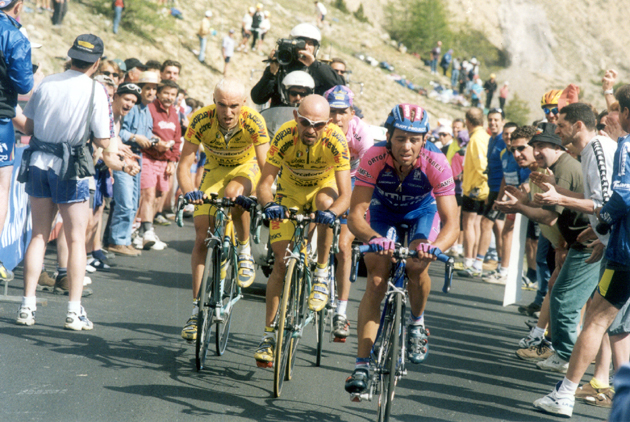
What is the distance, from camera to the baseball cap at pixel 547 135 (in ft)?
26.1

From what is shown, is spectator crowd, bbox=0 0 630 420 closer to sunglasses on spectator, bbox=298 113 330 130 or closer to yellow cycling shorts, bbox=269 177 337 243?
yellow cycling shorts, bbox=269 177 337 243

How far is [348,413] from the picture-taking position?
5645 mm

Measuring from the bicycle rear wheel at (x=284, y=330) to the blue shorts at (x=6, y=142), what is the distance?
2.99 meters

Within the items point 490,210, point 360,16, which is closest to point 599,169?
point 490,210

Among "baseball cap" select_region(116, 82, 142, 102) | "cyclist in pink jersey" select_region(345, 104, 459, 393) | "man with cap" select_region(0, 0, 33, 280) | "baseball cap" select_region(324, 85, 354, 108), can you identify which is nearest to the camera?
"cyclist in pink jersey" select_region(345, 104, 459, 393)

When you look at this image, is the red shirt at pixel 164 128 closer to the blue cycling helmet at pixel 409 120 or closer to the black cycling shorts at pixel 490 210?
the black cycling shorts at pixel 490 210

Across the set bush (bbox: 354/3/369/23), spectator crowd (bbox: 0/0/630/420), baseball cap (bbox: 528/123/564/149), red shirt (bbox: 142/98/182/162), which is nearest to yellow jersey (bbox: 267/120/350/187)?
spectator crowd (bbox: 0/0/630/420)

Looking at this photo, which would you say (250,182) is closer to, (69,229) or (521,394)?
(69,229)

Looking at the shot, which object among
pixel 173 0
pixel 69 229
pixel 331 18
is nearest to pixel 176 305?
pixel 69 229

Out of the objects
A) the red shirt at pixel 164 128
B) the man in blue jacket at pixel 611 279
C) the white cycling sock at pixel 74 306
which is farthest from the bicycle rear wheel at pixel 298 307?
the red shirt at pixel 164 128

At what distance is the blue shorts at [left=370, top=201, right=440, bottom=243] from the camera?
5914 millimetres

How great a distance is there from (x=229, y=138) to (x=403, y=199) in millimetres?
2044

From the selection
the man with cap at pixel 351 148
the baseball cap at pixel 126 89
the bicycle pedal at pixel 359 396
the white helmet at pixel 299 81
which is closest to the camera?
the bicycle pedal at pixel 359 396

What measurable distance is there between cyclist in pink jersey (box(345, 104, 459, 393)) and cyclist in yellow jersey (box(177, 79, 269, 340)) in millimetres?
1674
